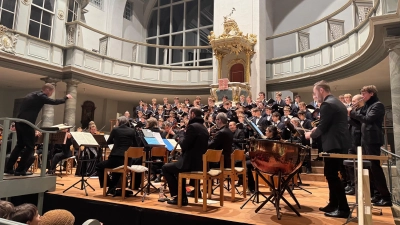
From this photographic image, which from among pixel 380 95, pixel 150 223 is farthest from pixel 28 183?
pixel 380 95

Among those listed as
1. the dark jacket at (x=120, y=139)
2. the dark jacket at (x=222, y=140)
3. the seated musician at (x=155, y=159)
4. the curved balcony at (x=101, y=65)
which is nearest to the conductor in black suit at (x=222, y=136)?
the dark jacket at (x=222, y=140)

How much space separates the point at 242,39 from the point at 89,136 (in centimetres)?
832

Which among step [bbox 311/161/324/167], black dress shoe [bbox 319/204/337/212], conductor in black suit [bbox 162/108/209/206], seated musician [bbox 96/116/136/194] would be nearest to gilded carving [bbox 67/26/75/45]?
seated musician [bbox 96/116/136/194]

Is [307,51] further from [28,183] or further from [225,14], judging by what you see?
[28,183]

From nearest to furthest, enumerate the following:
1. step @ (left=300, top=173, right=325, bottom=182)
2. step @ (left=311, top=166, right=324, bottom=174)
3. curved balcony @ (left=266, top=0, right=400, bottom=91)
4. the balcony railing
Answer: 1. curved balcony @ (left=266, top=0, right=400, bottom=91)
2. step @ (left=300, top=173, right=325, bottom=182)
3. step @ (left=311, top=166, right=324, bottom=174)
4. the balcony railing

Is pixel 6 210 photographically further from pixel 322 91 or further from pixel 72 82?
pixel 72 82

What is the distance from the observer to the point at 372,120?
388cm

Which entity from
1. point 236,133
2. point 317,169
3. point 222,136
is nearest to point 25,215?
point 222,136

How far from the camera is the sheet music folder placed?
480 centimetres

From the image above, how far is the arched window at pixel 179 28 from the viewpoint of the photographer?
633 inches

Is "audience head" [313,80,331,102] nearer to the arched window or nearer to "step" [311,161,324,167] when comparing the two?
"step" [311,161,324,167]

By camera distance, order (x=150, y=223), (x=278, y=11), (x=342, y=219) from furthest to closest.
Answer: (x=278, y=11), (x=150, y=223), (x=342, y=219)

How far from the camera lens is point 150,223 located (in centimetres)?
361

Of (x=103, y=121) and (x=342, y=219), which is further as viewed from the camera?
(x=103, y=121)
